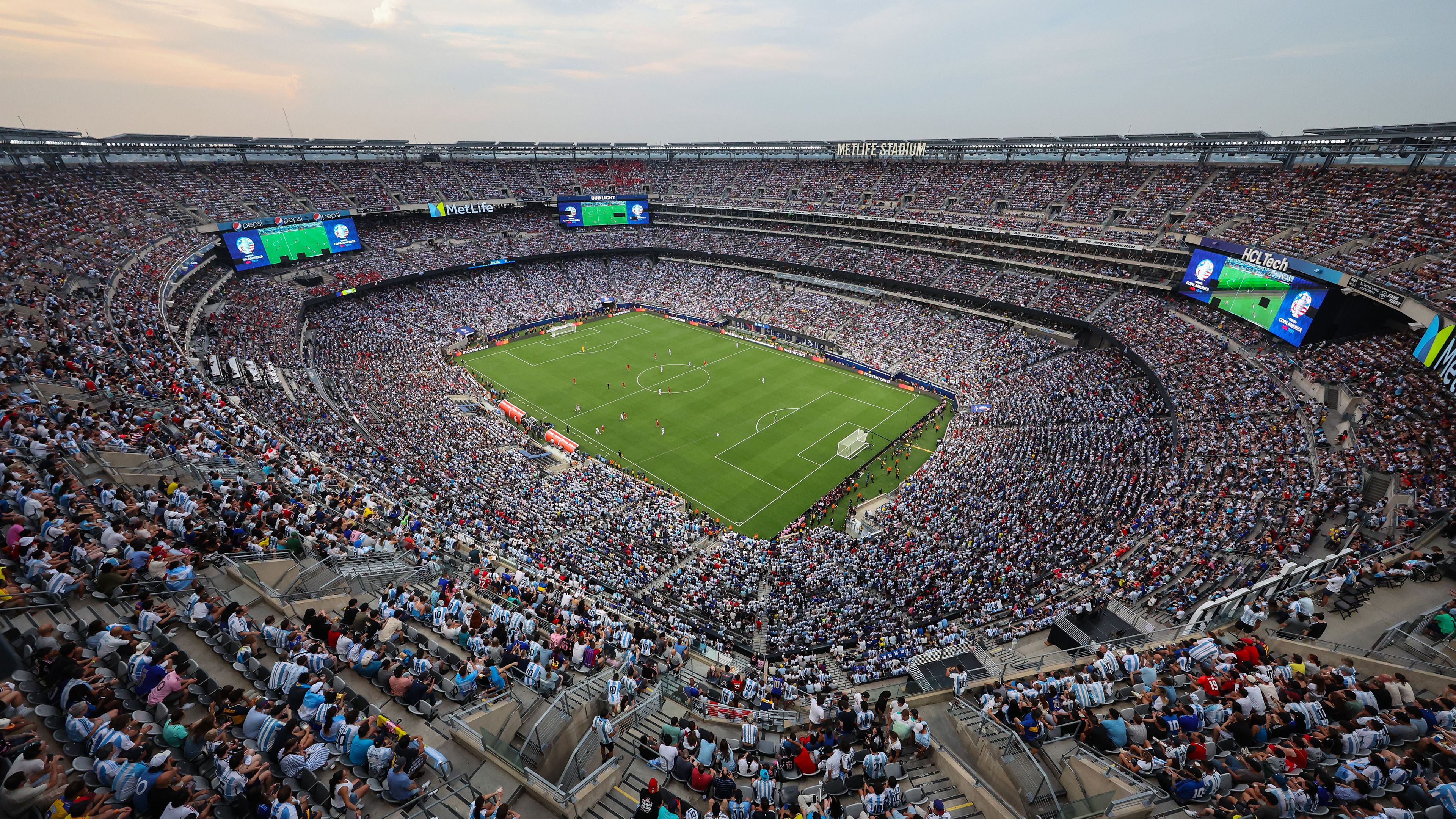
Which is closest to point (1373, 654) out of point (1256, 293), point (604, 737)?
point (604, 737)

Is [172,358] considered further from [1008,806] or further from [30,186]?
[1008,806]

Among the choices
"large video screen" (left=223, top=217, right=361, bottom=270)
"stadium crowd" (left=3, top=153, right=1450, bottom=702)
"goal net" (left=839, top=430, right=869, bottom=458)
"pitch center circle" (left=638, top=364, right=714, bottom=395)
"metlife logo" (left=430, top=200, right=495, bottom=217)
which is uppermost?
"metlife logo" (left=430, top=200, right=495, bottom=217)

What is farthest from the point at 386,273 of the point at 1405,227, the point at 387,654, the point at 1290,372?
the point at 1405,227

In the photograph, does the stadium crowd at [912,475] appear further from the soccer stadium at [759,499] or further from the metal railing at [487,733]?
the metal railing at [487,733]

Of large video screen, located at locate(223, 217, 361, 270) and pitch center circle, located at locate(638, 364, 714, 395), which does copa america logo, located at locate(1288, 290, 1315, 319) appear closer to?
pitch center circle, located at locate(638, 364, 714, 395)

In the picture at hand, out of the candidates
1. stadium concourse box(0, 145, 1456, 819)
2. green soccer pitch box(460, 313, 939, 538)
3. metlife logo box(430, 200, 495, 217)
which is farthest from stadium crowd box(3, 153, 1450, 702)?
metlife logo box(430, 200, 495, 217)

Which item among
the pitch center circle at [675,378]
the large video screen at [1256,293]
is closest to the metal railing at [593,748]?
the pitch center circle at [675,378]

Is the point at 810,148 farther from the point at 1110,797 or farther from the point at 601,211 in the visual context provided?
the point at 1110,797
